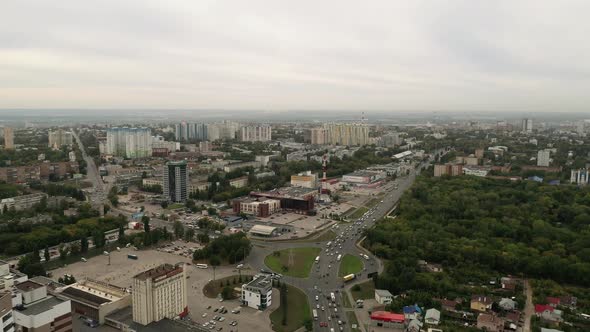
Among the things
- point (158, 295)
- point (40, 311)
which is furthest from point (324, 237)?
point (40, 311)

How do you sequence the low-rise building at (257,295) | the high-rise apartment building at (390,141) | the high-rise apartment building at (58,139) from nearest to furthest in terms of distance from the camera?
1. the low-rise building at (257,295)
2. the high-rise apartment building at (58,139)
3. the high-rise apartment building at (390,141)

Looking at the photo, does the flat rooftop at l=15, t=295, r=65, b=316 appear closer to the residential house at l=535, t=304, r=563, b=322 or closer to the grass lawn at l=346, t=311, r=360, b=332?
the grass lawn at l=346, t=311, r=360, b=332

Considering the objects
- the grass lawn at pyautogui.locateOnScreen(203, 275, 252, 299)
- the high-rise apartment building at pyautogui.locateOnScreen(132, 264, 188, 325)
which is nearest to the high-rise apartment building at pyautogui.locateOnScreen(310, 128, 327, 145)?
the grass lawn at pyautogui.locateOnScreen(203, 275, 252, 299)

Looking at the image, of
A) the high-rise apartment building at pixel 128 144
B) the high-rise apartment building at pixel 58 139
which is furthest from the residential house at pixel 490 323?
the high-rise apartment building at pixel 58 139

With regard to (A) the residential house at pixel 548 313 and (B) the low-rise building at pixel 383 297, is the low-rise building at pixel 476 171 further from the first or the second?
(B) the low-rise building at pixel 383 297

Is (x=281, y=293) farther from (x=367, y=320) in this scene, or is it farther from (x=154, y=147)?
(x=154, y=147)
